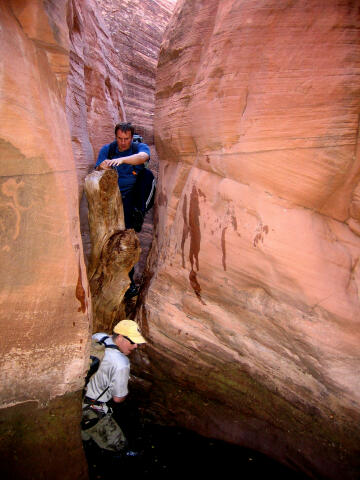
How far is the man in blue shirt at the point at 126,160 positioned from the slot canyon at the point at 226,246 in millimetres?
607

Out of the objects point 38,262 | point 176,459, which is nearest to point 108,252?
point 38,262

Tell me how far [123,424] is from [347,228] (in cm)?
294

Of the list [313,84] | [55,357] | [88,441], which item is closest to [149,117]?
[313,84]

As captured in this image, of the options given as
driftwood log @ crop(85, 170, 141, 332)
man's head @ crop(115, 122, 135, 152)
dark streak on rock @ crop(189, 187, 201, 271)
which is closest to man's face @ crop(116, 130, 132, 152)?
man's head @ crop(115, 122, 135, 152)

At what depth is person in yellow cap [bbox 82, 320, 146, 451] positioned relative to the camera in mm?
3381

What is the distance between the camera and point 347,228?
323 cm

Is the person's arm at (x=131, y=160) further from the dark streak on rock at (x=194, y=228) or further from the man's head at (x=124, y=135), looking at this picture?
the dark streak on rock at (x=194, y=228)

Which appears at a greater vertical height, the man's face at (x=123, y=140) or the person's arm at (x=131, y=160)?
the man's face at (x=123, y=140)

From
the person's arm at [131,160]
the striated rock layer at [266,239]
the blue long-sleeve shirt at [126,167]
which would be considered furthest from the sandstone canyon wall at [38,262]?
the striated rock layer at [266,239]

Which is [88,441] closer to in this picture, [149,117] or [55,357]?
[55,357]

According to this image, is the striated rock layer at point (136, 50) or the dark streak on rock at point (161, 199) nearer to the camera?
the dark streak on rock at point (161, 199)

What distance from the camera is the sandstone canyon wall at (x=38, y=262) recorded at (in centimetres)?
293

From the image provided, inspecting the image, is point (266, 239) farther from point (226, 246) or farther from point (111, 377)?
point (111, 377)

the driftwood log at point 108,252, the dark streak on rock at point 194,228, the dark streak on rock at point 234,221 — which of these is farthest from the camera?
the driftwood log at point 108,252
